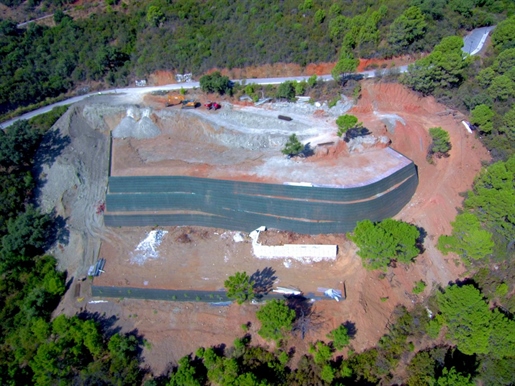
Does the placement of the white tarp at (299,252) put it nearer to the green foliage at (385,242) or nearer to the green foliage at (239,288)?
the green foliage at (385,242)

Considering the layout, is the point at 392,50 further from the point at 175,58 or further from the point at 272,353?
the point at 272,353

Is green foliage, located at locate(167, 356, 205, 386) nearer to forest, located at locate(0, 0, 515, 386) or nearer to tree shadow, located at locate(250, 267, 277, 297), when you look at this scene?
forest, located at locate(0, 0, 515, 386)

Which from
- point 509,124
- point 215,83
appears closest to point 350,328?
point 509,124

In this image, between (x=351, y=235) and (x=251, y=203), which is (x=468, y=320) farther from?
(x=251, y=203)

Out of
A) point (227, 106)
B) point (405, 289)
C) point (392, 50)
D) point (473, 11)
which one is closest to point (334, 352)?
point (405, 289)

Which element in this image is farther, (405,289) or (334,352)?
(405,289)

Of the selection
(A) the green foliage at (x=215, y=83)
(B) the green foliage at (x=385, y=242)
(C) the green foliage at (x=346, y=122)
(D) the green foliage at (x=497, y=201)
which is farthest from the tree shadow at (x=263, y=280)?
(A) the green foliage at (x=215, y=83)
